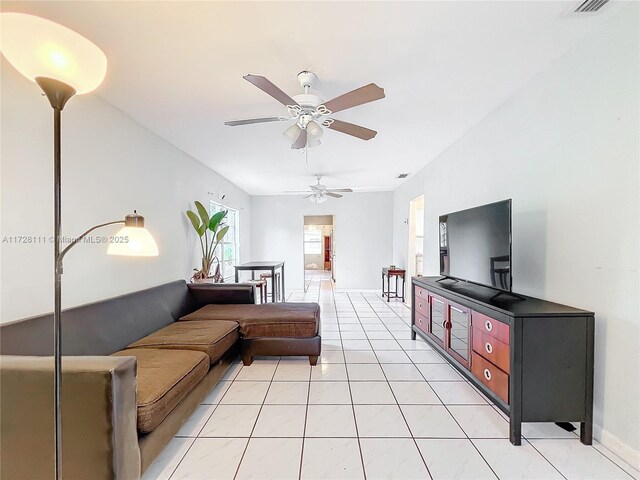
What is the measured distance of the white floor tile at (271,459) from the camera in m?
1.64

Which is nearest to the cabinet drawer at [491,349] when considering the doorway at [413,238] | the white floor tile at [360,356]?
the white floor tile at [360,356]

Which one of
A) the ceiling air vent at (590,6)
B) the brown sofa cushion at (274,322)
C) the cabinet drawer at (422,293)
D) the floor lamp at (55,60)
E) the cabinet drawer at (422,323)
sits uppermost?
the ceiling air vent at (590,6)

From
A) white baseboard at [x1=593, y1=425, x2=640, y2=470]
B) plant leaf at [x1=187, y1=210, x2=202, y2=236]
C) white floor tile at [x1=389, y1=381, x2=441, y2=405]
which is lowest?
white floor tile at [x1=389, y1=381, x2=441, y2=405]

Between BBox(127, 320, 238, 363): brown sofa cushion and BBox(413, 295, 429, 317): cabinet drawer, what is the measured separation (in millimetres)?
2097

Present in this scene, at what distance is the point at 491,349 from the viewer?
6.98 ft

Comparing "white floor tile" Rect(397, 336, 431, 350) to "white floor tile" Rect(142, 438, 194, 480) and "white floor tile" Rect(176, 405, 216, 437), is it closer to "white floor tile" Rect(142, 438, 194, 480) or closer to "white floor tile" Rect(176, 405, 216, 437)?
"white floor tile" Rect(176, 405, 216, 437)

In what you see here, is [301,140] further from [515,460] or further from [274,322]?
[515,460]

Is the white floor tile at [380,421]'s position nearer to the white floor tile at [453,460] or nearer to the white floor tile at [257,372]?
the white floor tile at [453,460]

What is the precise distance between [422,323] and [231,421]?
2.36 m

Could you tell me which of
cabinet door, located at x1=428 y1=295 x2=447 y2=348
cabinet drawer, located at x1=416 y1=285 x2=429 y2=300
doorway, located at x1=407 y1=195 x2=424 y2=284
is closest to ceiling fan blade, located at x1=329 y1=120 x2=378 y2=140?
cabinet door, located at x1=428 y1=295 x2=447 y2=348

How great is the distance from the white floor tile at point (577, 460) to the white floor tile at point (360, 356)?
1543 mm

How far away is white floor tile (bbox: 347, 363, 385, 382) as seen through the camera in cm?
278

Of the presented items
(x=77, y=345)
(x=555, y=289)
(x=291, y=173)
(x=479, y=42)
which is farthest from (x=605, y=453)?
(x=291, y=173)

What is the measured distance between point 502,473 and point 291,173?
479cm
